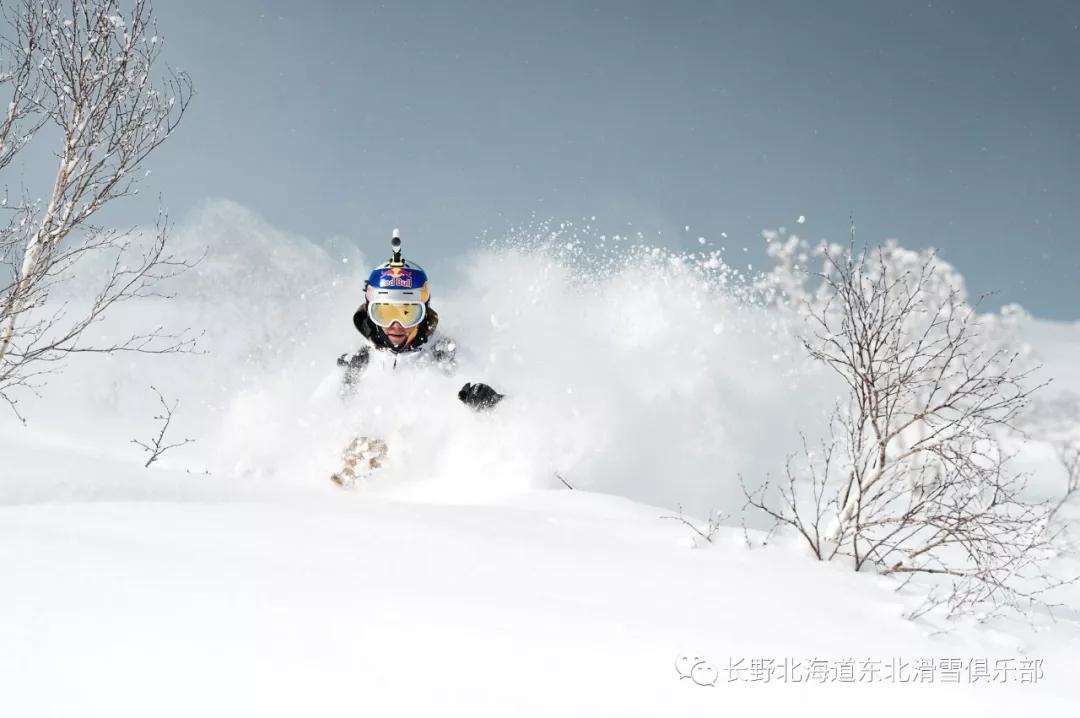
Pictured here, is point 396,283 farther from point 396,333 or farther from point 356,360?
point 356,360

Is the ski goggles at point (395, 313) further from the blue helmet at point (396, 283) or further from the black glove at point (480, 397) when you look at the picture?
the black glove at point (480, 397)

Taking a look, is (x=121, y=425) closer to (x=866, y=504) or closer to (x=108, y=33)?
(x=108, y=33)

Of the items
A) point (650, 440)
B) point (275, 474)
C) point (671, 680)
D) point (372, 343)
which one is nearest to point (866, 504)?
point (671, 680)

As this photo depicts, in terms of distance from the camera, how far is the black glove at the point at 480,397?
28.3 ft

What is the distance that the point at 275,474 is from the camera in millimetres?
9734

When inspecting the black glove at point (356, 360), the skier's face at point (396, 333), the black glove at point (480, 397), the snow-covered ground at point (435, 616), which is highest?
the skier's face at point (396, 333)

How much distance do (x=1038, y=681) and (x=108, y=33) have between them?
891 centimetres

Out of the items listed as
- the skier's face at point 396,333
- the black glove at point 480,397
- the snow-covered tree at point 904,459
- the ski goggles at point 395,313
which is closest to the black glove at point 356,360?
the skier's face at point 396,333

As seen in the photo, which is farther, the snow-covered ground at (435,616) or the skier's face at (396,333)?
the skier's face at (396,333)

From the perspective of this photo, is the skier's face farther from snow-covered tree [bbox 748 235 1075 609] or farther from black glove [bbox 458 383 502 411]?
snow-covered tree [bbox 748 235 1075 609]

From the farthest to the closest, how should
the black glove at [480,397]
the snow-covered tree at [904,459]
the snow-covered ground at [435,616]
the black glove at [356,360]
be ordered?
the black glove at [356,360]
the black glove at [480,397]
the snow-covered tree at [904,459]
the snow-covered ground at [435,616]

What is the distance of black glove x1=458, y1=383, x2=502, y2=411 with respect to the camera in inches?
339

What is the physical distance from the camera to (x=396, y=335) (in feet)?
29.8

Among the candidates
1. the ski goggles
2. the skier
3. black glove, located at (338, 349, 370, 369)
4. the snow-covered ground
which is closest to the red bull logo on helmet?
the skier
